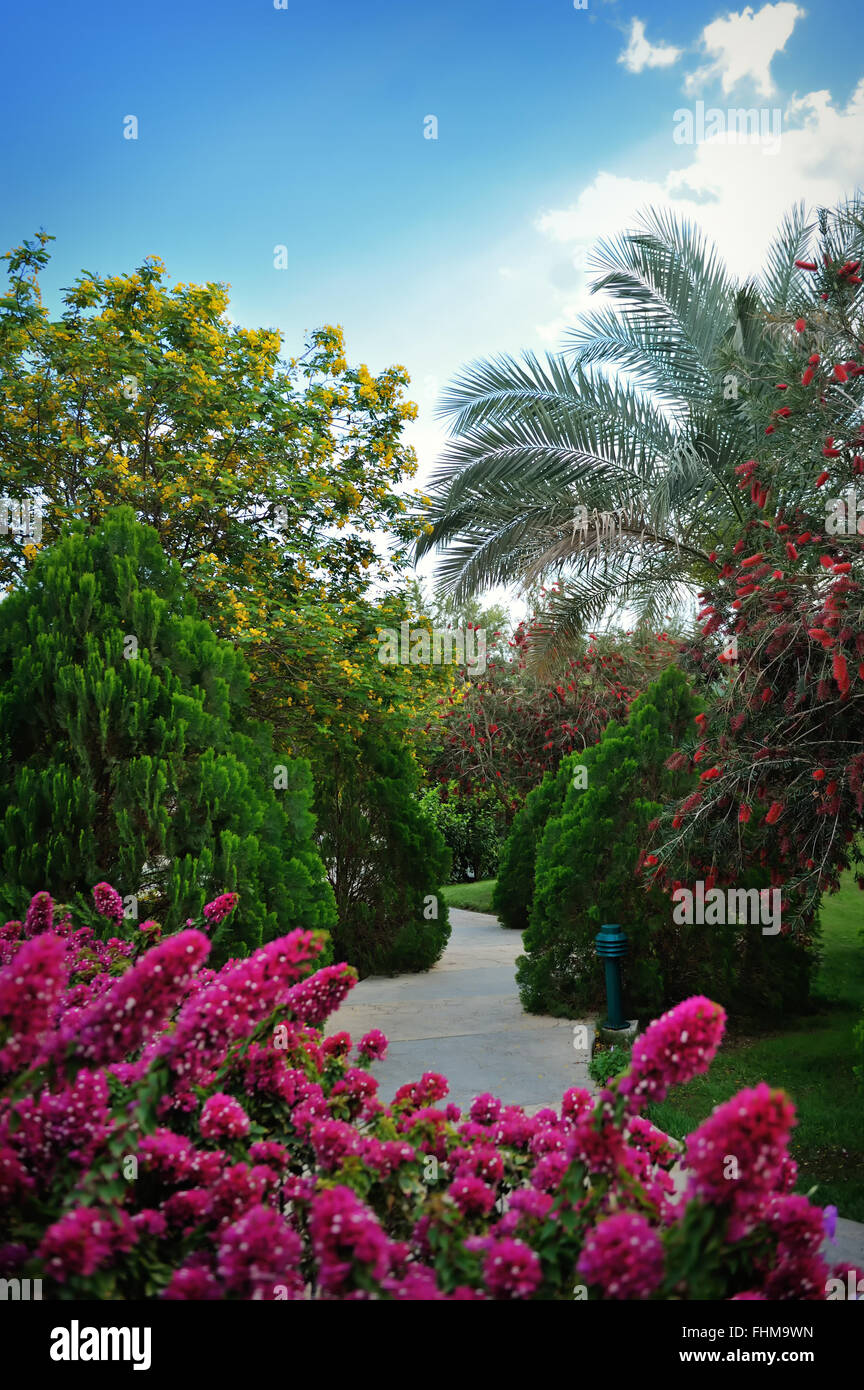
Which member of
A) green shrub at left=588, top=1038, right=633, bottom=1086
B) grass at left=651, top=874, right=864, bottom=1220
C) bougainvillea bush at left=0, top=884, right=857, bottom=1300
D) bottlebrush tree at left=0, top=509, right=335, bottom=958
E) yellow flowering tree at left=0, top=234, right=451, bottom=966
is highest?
yellow flowering tree at left=0, top=234, right=451, bottom=966

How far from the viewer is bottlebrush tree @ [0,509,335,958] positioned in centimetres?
366

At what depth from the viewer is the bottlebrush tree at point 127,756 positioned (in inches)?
144

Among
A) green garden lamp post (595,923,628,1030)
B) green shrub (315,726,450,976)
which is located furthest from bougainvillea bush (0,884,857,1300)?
green shrub (315,726,450,976)

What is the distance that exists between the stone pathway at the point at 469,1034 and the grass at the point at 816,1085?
68cm

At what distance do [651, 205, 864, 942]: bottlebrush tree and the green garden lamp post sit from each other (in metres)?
1.32

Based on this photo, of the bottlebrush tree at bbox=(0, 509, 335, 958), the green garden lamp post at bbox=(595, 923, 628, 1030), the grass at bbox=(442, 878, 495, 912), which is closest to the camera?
the bottlebrush tree at bbox=(0, 509, 335, 958)

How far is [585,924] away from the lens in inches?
245

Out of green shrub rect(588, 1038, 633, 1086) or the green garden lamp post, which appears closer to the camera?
green shrub rect(588, 1038, 633, 1086)

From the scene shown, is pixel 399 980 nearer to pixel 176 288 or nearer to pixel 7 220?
pixel 176 288

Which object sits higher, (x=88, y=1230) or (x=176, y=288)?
(x=176, y=288)

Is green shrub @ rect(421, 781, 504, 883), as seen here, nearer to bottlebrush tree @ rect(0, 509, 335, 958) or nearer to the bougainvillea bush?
bottlebrush tree @ rect(0, 509, 335, 958)
